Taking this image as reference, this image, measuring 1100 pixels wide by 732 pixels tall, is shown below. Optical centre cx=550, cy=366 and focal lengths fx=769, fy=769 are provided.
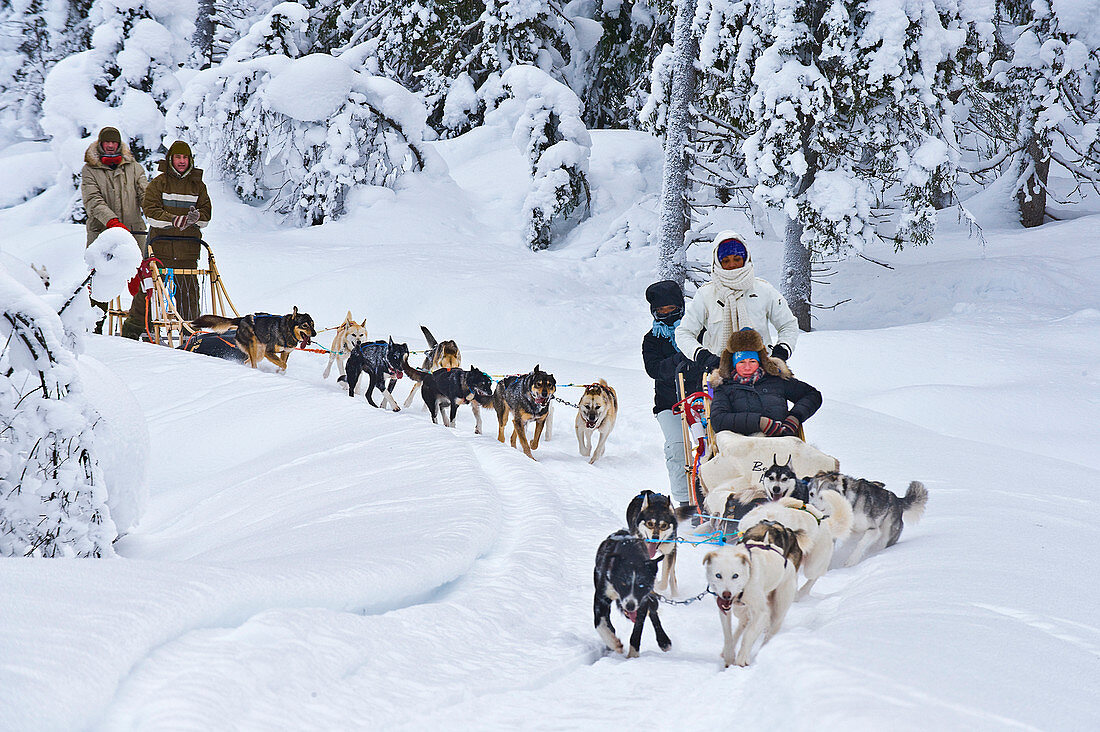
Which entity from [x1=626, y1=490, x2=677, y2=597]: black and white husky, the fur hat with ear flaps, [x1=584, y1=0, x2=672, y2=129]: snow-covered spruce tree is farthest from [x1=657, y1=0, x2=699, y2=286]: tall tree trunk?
[x1=626, y1=490, x2=677, y2=597]: black and white husky

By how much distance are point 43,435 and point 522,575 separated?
2018 millimetres

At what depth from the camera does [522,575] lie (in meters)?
3.40

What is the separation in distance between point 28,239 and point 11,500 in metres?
15.4

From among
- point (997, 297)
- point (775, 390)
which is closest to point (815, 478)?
point (775, 390)

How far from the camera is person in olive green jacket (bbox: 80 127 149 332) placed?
8.02m

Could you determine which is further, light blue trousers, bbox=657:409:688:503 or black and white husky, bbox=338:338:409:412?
black and white husky, bbox=338:338:409:412

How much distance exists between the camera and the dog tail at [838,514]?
3.35 m

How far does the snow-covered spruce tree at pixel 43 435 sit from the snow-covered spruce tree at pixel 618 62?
47.3ft

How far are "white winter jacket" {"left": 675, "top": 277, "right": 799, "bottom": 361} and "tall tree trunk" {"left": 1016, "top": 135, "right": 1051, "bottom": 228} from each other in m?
14.3

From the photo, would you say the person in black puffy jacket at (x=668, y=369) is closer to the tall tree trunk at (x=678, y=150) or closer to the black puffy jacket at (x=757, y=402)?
the black puffy jacket at (x=757, y=402)

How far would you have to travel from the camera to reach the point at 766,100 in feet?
33.3

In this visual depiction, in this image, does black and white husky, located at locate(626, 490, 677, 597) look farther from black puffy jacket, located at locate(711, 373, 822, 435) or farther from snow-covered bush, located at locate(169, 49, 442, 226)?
snow-covered bush, located at locate(169, 49, 442, 226)

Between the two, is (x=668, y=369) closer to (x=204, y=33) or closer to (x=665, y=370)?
(x=665, y=370)

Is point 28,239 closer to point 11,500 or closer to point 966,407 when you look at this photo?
point 11,500
